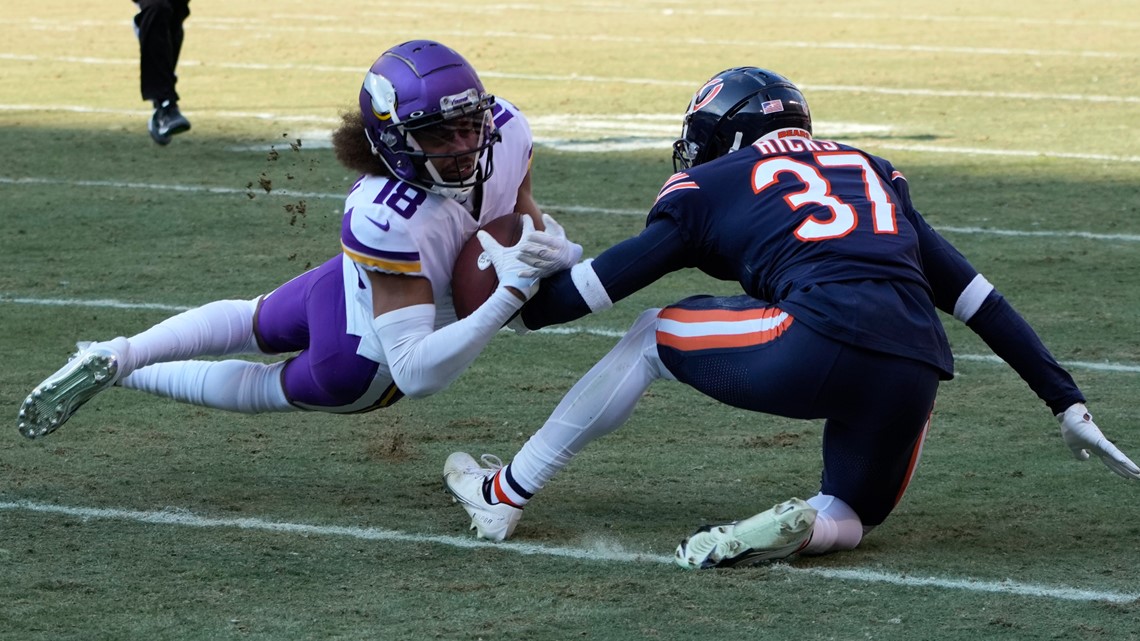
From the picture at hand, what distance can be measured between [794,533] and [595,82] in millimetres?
9657

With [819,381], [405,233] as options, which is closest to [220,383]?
[405,233]

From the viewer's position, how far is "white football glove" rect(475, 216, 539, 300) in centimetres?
395

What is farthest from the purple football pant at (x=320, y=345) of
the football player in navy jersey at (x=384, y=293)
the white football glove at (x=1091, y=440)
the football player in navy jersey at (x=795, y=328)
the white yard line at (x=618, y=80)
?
the white yard line at (x=618, y=80)

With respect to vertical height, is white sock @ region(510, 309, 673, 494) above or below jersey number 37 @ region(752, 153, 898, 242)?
below

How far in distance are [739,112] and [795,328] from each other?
0.73 metres

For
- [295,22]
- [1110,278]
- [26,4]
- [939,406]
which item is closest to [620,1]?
[295,22]

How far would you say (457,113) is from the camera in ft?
13.6

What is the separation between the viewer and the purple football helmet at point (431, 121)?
4141 millimetres

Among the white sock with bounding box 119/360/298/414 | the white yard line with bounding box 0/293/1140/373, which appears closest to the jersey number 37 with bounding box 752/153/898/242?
the white sock with bounding box 119/360/298/414

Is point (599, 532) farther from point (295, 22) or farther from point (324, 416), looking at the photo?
point (295, 22)

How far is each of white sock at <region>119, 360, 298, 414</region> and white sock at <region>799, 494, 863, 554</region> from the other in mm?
1454

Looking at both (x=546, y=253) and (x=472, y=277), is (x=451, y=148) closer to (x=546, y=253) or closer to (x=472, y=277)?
(x=472, y=277)

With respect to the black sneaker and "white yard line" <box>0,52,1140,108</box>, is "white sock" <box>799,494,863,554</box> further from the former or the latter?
"white yard line" <box>0,52,1140,108</box>

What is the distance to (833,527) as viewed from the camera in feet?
12.9
